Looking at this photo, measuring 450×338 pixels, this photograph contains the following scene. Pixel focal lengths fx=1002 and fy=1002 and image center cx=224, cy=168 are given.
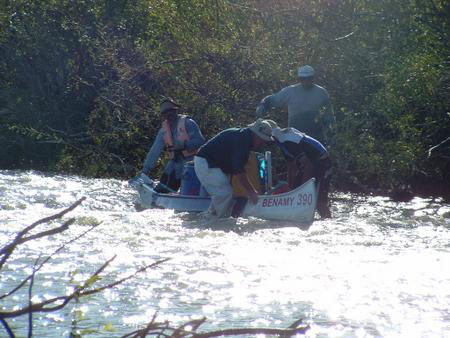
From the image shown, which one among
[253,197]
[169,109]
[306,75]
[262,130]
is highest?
[306,75]

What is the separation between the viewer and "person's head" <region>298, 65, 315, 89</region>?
1389cm

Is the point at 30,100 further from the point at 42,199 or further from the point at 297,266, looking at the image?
the point at 297,266

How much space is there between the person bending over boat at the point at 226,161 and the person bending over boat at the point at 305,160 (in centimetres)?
54

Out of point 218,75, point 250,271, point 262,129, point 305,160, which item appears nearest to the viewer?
point 250,271

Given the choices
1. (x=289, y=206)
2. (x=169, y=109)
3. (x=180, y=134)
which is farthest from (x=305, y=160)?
(x=169, y=109)

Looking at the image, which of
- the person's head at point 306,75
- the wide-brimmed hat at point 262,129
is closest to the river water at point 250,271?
the wide-brimmed hat at point 262,129

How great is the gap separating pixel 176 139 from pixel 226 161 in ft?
6.73

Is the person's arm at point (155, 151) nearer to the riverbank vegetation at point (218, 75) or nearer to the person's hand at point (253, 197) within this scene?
the person's hand at point (253, 197)

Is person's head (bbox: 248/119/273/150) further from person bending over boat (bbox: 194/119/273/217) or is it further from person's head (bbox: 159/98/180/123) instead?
person's head (bbox: 159/98/180/123)

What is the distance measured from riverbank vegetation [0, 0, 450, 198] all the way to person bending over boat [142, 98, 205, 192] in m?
3.05

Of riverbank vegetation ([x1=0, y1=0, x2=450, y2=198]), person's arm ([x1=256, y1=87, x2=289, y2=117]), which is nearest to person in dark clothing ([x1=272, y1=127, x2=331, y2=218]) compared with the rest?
person's arm ([x1=256, y1=87, x2=289, y2=117])

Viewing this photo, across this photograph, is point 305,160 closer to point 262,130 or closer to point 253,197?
point 253,197

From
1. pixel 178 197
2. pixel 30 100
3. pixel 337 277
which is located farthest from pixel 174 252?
pixel 30 100

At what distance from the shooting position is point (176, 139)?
46.6 ft
